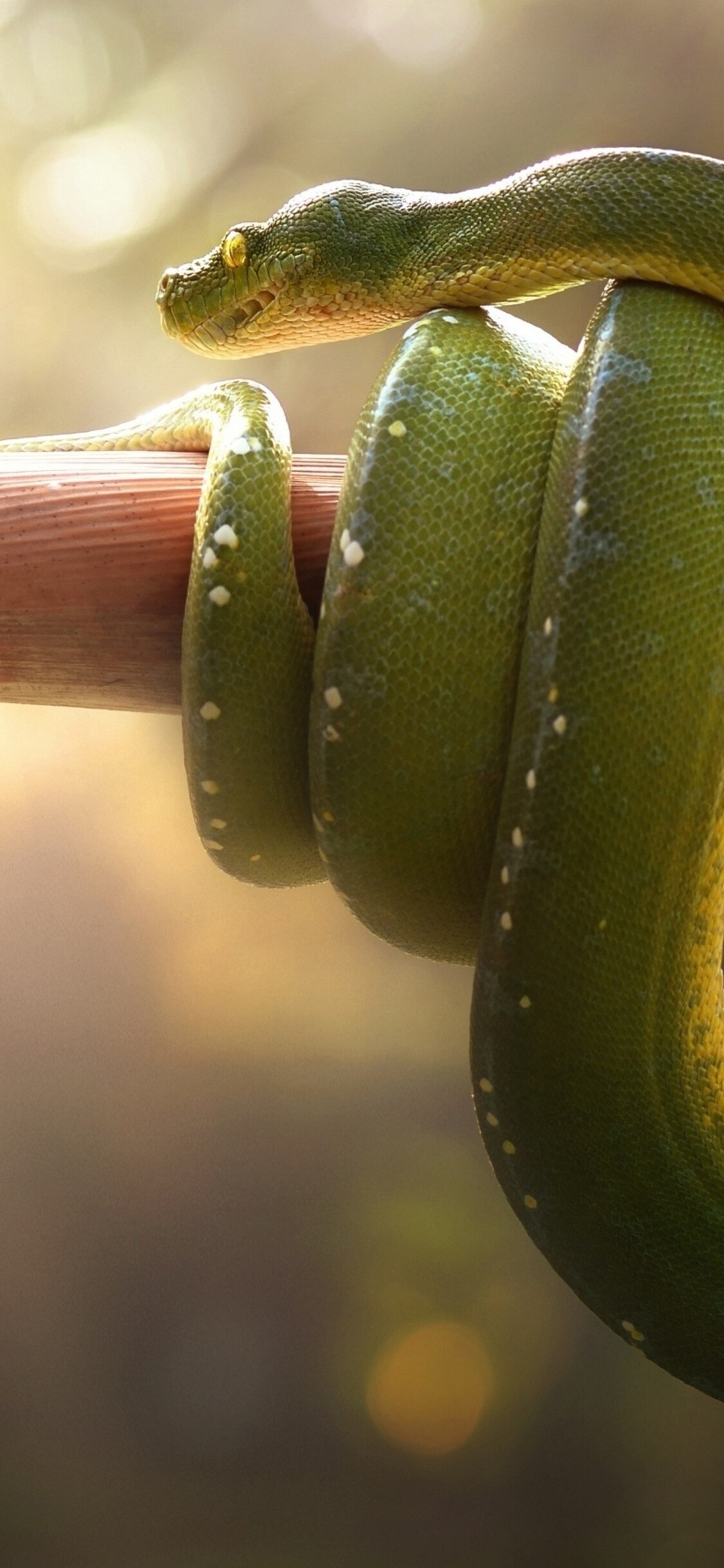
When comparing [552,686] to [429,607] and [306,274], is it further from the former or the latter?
[306,274]

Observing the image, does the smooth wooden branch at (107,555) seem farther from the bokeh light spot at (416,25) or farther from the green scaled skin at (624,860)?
the bokeh light spot at (416,25)

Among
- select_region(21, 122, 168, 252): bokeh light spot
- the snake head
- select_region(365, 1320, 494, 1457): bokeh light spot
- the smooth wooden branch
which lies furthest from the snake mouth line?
select_region(365, 1320, 494, 1457): bokeh light spot

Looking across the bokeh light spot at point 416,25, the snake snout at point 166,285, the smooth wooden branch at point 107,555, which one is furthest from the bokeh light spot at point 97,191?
the smooth wooden branch at point 107,555

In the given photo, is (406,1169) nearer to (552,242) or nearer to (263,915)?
(263,915)

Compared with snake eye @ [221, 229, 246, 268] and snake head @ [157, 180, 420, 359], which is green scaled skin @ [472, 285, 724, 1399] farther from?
snake eye @ [221, 229, 246, 268]

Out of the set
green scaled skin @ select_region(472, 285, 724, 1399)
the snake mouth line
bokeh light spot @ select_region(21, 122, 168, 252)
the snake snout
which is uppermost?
bokeh light spot @ select_region(21, 122, 168, 252)

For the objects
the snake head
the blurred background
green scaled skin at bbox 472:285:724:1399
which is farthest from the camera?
the blurred background

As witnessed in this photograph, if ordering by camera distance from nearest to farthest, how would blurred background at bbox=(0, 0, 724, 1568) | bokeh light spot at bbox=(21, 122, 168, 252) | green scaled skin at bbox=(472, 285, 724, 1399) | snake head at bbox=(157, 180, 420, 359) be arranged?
green scaled skin at bbox=(472, 285, 724, 1399)
snake head at bbox=(157, 180, 420, 359)
blurred background at bbox=(0, 0, 724, 1568)
bokeh light spot at bbox=(21, 122, 168, 252)
